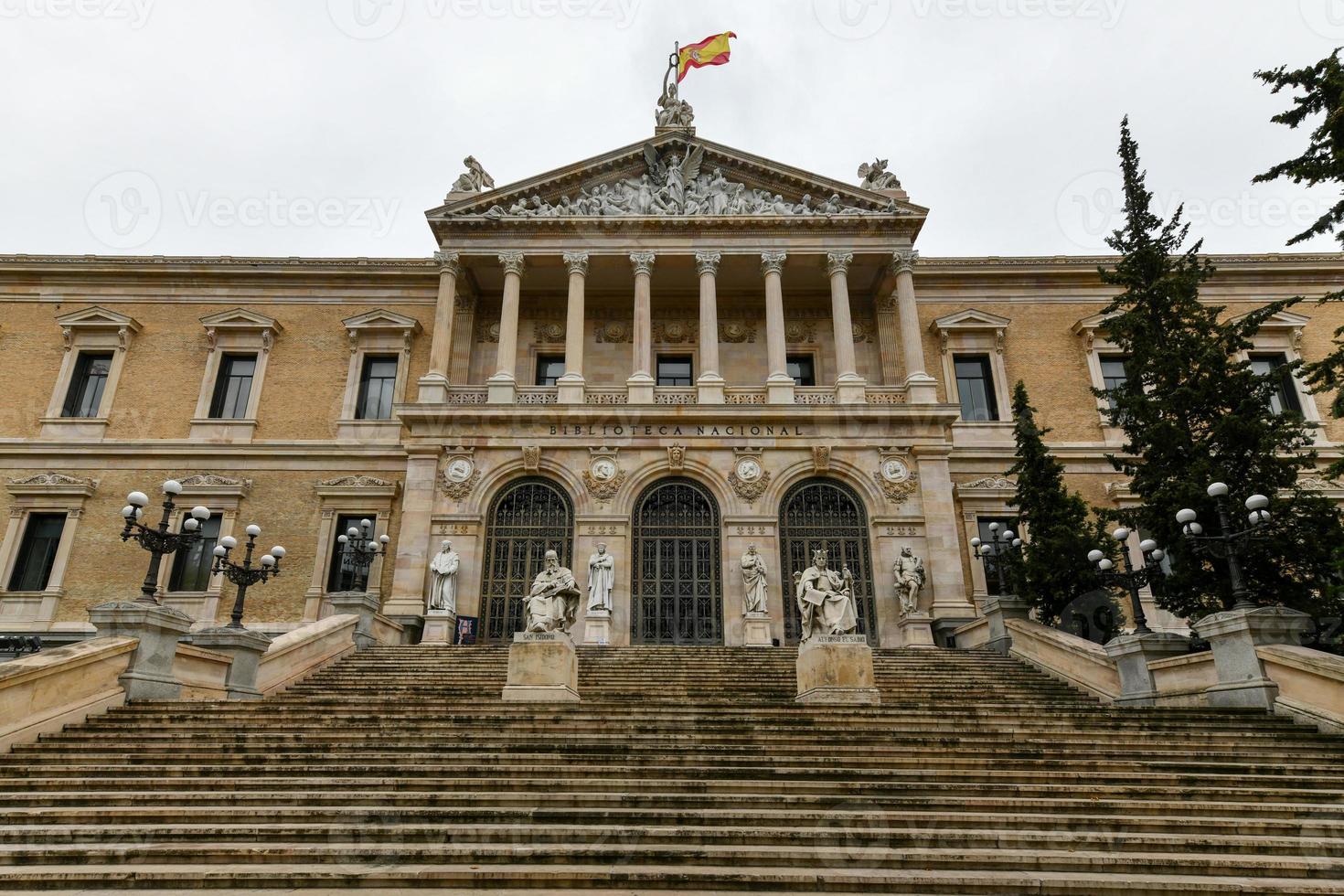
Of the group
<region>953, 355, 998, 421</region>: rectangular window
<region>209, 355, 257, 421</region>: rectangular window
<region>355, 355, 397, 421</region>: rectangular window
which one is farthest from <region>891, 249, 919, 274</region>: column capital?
<region>209, 355, 257, 421</region>: rectangular window

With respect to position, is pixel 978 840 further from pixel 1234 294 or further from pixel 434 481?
pixel 1234 294

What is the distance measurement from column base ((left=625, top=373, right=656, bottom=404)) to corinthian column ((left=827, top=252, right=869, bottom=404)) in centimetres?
491

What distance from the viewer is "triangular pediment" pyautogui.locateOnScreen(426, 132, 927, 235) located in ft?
74.4

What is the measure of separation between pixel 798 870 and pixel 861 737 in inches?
133

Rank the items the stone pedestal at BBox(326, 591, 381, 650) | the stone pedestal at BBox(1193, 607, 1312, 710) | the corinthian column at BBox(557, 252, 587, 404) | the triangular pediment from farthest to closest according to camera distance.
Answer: the triangular pediment
the corinthian column at BBox(557, 252, 587, 404)
the stone pedestal at BBox(326, 591, 381, 650)
the stone pedestal at BBox(1193, 607, 1312, 710)

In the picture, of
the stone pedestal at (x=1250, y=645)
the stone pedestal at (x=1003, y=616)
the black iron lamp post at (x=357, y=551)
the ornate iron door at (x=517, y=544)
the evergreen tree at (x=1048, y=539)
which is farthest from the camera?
the ornate iron door at (x=517, y=544)

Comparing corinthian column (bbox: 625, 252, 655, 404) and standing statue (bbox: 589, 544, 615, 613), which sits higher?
corinthian column (bbox: 625, 252, 655, 404)

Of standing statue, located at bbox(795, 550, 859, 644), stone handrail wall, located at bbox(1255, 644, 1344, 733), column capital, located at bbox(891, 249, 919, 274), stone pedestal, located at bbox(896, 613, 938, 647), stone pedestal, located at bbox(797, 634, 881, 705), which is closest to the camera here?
stone handrail wall, located at bbox(1255, 644, 1344, 733)

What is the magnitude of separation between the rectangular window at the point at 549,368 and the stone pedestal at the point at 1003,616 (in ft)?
44.8

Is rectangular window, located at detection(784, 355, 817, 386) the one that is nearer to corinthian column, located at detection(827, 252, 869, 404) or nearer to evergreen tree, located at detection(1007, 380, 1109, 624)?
corinthian column, located at detection(827, 252, 869, 404)

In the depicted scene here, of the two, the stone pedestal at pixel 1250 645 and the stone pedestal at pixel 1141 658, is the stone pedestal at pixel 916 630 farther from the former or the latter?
the stone pedestal at pixel 1250 645

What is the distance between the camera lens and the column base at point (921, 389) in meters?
20.9

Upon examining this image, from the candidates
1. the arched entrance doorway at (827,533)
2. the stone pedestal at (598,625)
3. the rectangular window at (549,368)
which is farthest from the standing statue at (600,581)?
the rectangular window at (549,368)

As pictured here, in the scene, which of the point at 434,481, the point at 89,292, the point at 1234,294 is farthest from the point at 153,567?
the point at 1234,294
